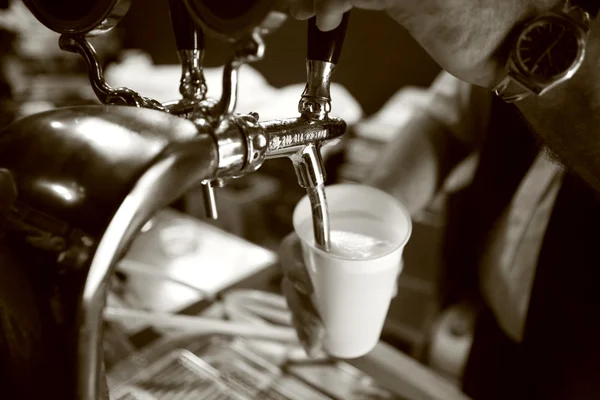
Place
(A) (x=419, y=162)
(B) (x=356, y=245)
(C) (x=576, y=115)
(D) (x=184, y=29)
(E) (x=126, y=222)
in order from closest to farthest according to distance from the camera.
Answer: (E) (x=126, y=222)
(D) (x=184, y=29)
(C) (x=576, y=115)
(B) (x=356, y=245)
(A) (x=419, y=162)

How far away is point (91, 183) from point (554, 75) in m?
0.43

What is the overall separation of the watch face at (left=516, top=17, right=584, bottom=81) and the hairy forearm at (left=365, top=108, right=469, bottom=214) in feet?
2.60

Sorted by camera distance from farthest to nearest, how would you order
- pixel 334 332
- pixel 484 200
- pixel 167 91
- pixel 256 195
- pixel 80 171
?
1. pixel 256 195
2. pixel 167 91
3. pixel 484 200
4. pixel 334 332
5. pixel 80 171

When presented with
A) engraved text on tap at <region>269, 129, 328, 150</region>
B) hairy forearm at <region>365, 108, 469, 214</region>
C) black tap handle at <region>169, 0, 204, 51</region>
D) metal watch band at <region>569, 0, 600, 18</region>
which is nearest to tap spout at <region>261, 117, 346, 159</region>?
engraved text on tap at <region>269, 129, 328, 150</region>

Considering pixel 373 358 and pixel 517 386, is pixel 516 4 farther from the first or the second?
pixel 517 386

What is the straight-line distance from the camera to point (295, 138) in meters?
0.45

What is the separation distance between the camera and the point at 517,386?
110 centimetres

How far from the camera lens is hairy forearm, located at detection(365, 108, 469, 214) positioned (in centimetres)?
128

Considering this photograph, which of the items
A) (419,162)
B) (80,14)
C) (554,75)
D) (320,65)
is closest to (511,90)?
(554,75)

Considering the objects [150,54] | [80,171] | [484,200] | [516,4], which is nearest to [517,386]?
[484,200]

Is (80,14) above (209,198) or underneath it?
above

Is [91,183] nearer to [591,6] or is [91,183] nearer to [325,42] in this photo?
[325,42]

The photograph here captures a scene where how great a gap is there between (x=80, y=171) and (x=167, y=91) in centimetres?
245

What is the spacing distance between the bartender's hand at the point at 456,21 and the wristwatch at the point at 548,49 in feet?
0.05
